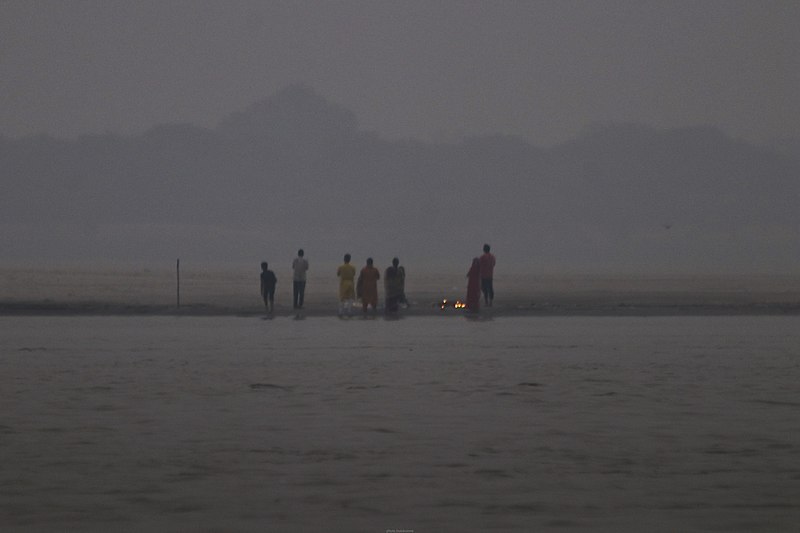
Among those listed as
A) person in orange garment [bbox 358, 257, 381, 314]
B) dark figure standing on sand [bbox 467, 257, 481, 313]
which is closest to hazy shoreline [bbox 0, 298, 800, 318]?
dark figure standing on sand [bbox 467, 257, 481, 313]

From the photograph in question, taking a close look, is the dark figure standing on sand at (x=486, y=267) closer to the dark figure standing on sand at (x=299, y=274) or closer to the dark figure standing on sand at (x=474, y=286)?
the dark figure standing on sand at (x=474, y=286)

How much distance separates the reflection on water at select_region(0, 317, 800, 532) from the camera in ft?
30.7

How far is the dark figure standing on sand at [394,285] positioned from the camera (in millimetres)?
35938

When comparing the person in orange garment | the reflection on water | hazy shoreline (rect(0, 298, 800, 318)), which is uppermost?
the person in orange garment

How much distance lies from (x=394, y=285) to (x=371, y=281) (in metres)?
0.97

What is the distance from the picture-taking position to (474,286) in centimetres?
3634

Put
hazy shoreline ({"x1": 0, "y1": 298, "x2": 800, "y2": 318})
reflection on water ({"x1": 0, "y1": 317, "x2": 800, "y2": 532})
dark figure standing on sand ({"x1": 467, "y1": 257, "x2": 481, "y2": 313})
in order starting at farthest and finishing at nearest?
hazy shoreline ({"x1": 0, "y1": 298, "x2": 800, "y2": 318}) → dark figure standing on sand ({"x1": 467, "y1": 257, "x2": 481, "y2": 313}) → reflection on water ({"x1": 0, "y1": 317, "x2": 800, "y2": 532})

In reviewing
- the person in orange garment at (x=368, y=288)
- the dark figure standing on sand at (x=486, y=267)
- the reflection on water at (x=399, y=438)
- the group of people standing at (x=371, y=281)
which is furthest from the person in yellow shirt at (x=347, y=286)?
the reflection on water at (x=399, y=438)

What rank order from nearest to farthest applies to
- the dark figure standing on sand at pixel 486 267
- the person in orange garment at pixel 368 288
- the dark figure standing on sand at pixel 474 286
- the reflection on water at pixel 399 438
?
the reflection on water at pixel 399 438
the dark figure standing on sand at pixel 474 286
the dark figure standing on sand at pixel 486 267
the person in orange garment at pixel 368 288

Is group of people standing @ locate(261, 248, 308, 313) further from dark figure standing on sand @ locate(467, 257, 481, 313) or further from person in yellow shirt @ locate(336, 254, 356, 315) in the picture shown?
dark figure standing on sand @ locate(467, 257, 481, 313)

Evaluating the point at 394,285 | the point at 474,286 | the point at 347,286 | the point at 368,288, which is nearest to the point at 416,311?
the point at 368,288

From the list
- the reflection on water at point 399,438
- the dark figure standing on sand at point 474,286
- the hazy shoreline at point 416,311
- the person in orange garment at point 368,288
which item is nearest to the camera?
the reflection on water at point 399,438

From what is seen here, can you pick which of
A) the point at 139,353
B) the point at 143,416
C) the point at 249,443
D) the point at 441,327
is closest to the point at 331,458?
the point at 249,443

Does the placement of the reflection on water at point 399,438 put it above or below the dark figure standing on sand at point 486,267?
below
